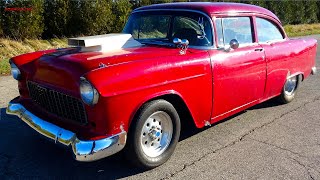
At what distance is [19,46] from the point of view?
10.2 m

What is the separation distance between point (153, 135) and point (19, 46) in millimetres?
8097

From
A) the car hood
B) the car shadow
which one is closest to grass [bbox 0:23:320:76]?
the car shadow

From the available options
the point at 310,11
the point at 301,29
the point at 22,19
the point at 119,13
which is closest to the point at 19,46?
the point at 22,19

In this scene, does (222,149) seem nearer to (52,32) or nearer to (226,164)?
(226,164)

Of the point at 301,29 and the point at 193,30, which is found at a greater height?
the point at 193,30

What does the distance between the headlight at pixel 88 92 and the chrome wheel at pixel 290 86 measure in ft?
12.4

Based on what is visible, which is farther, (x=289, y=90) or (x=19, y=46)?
(x=19, y=46)

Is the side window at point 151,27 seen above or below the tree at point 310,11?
above

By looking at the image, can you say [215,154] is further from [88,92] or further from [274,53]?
[274,53]

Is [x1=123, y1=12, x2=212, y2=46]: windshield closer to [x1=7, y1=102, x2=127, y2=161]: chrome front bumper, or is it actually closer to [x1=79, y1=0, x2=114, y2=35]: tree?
[x1=7, y1=102, x2=127, y2=161]: chrome front bumper

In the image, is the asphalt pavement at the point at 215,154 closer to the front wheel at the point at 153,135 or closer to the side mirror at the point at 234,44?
the front wheel at the point at 153,135

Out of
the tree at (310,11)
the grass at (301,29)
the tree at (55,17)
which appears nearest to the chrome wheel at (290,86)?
the tree at (55,17)

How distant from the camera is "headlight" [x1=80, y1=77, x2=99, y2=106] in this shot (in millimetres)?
2926

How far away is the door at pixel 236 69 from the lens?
3971mm
